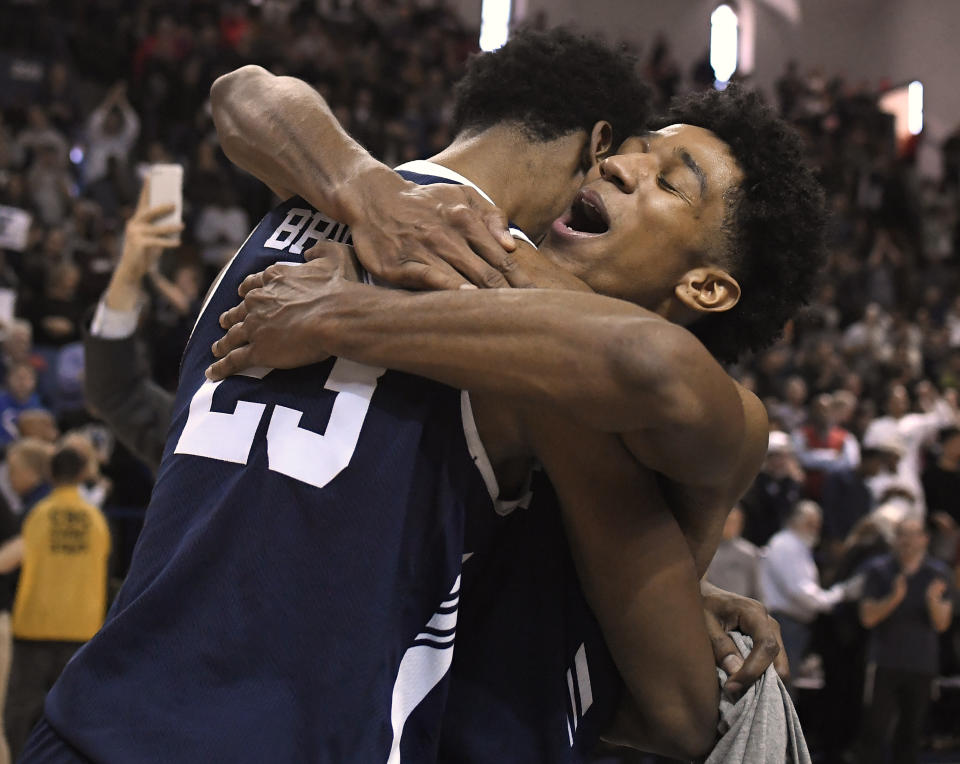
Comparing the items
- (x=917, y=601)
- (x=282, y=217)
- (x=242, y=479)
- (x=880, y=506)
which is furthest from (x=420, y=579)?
(x=880, y=506)

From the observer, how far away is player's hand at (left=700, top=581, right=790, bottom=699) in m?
2.04

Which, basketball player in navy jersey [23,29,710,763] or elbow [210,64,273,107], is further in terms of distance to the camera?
elbow [210,64,273,107]

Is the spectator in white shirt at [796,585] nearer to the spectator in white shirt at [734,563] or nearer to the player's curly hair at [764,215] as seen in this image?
the spectator in white shirt at [734,563]

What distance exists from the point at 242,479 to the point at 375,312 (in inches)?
11.4

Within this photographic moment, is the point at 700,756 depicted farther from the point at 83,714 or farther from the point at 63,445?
the point at 63,445

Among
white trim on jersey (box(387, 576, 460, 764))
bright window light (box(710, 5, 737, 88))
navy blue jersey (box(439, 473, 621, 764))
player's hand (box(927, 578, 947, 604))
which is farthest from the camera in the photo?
bright window light (box(710, 5, 737, 88))

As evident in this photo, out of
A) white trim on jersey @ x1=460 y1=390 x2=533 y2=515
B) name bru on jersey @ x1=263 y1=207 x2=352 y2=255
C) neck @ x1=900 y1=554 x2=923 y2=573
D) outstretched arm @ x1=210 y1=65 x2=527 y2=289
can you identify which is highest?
outstretched arm @ x1=210 y1=65 x2=527 y2=289

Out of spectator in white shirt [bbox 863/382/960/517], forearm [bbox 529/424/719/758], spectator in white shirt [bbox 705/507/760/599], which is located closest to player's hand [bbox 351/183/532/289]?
forearm [bbox 529/424/719/758]

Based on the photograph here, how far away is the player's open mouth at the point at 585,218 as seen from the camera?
2.10 m

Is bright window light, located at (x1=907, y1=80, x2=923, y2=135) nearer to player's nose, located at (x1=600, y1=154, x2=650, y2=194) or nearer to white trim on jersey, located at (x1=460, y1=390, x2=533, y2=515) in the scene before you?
player's nose, located at (x1=600, y1=154, x2=650, y2=194)

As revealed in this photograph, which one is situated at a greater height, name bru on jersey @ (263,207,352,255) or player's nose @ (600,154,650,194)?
player's nose @ (600,154,650,194)

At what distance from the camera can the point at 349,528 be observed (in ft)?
5.46

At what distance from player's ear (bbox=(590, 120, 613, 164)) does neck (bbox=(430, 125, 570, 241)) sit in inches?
3.3

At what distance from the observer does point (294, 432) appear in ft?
5.58
